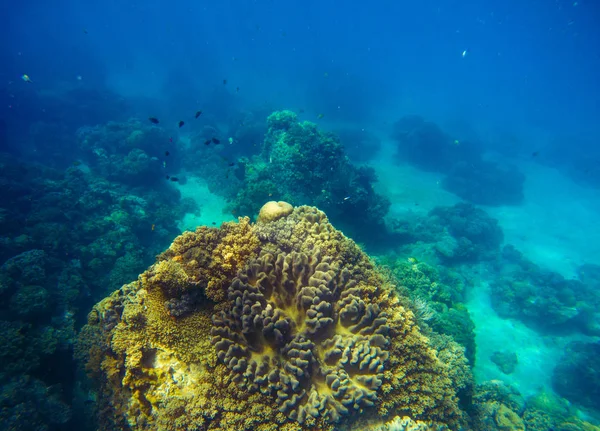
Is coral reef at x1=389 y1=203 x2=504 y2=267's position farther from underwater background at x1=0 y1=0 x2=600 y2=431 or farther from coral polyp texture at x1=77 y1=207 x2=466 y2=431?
coral polyp texture at x1=77 y1=207 x2=466 y2=431

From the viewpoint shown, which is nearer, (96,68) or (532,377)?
(532,377)

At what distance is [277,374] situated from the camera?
3.81 m

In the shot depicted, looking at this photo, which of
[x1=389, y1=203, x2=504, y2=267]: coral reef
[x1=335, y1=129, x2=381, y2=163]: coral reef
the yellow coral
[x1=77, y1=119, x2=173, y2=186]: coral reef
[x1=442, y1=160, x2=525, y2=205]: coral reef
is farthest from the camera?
[x1=335, y1=129, x2=381, y2=163]: coral reef

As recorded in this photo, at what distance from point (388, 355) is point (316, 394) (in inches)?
47.5

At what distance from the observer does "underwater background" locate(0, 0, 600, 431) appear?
4.08 meters

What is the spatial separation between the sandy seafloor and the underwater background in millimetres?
144

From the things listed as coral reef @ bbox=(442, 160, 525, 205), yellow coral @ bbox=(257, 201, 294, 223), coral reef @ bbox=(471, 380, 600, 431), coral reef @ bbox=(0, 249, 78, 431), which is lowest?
coral reef @ bbox=(0, 249, 78, 431)

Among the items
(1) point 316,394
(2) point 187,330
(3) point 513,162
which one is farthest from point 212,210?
(3) point 513,162

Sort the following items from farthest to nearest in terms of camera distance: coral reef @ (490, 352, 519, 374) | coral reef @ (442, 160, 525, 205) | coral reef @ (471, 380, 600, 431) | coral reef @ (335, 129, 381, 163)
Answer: coral reef @ (335, 129, 381, 163)
coral reef @ (442, 160, 525, 205)
coral reef @ (490, 352, 519, 374)
coral reef @ (471, 380, 600, 431)

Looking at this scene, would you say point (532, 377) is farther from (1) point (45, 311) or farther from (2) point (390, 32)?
(2) point (390, 32)

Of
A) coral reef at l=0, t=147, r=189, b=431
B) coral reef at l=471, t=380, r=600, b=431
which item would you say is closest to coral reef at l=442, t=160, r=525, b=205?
coral reef at l=471, t=380, r=600, b=431

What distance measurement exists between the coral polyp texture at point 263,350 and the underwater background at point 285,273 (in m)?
0.03

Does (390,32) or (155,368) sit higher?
(390,32)

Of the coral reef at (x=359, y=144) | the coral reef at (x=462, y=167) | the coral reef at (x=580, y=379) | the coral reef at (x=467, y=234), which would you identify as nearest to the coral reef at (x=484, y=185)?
the coral reef at (x=462, y=167)
